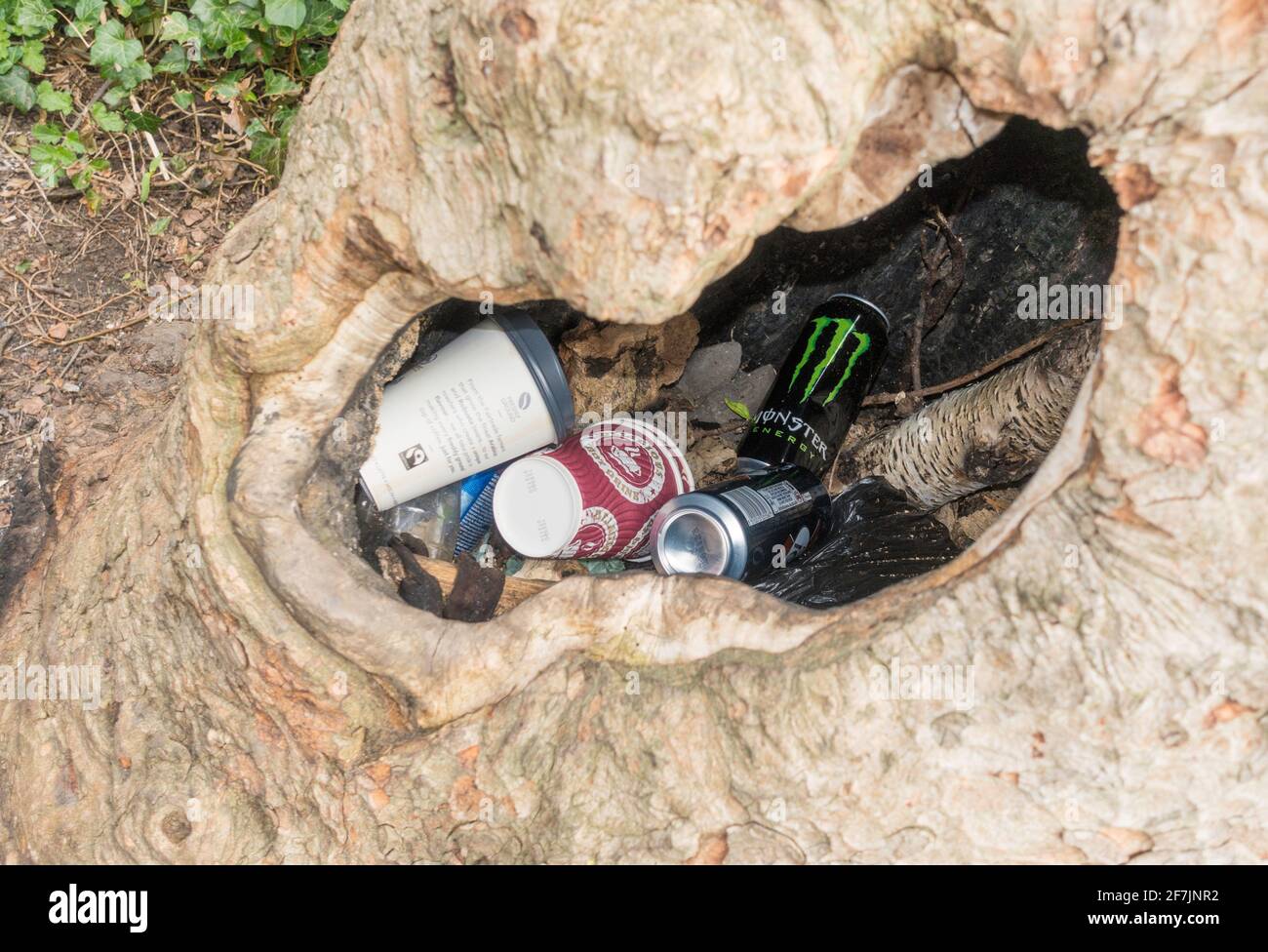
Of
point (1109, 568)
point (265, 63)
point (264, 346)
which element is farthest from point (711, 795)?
point (265, 63)

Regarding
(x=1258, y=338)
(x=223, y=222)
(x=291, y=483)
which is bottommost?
(x=291, y=483)

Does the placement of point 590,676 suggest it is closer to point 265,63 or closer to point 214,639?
point 214,639

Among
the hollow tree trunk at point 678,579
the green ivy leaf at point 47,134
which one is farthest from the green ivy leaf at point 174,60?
the hollow tree trunk at point 678,579

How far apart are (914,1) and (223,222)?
2372 mm

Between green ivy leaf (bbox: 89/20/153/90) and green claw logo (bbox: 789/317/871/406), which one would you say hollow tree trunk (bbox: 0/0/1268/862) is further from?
green ivy leaf (bbox: 89/20/153/90)

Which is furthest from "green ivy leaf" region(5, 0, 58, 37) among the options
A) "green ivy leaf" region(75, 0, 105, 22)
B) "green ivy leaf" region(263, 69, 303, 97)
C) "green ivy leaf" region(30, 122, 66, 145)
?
"green ivy leaf" region(263, 69, 303, 97)

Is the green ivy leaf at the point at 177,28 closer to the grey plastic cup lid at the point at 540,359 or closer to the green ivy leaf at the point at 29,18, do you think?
the green ivy leaf at the point at 29,18

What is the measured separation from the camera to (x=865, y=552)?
7.89 ft

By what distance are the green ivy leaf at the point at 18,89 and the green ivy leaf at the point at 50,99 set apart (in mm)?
21

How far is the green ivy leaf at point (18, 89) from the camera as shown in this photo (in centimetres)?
282

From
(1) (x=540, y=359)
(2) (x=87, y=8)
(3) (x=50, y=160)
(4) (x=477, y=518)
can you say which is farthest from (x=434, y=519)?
(2) (x=87, y=8)

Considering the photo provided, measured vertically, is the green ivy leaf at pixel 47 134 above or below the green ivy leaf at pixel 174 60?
below

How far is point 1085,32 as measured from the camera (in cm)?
125

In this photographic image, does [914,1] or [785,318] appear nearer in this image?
[914,1]
